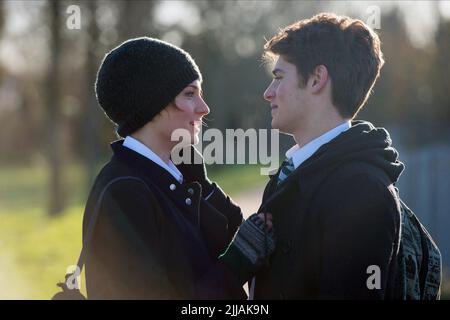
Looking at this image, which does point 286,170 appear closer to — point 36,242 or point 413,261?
point 413,261

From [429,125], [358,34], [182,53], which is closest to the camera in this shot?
[358,34]

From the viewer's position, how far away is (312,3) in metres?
21.3

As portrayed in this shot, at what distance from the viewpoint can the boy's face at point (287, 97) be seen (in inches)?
118

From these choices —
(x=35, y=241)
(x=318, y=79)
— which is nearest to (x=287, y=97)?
(x=318, y=79)

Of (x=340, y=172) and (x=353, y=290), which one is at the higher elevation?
(x=340, y=172)

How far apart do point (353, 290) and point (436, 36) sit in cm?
1124

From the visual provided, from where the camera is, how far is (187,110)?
3.14 m

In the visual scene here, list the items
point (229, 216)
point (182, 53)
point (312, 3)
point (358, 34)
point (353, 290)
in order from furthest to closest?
point (312, 3)
point (229, 216)
point (182, 53)
point (358, 34)
point (353, 290)

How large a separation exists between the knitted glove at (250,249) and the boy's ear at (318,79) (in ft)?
2.13

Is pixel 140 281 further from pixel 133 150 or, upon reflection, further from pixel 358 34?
pixel 358 34

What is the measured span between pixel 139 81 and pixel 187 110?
10.7 inches

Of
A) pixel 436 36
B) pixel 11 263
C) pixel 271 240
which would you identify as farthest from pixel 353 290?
pixel 436 36

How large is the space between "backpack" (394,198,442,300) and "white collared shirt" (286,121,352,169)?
43 cm

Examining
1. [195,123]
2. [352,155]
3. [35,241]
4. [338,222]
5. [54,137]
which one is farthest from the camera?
[54,137]
